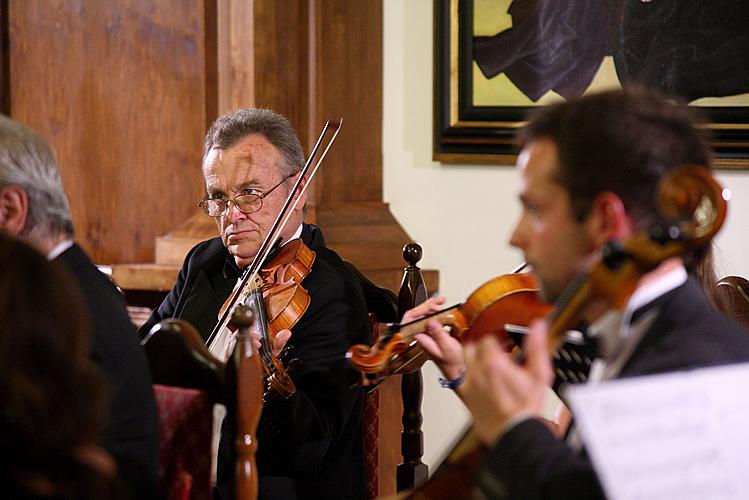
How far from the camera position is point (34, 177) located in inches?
62.1

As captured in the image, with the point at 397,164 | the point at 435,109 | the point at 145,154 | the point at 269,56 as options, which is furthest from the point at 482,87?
the point at 145,154

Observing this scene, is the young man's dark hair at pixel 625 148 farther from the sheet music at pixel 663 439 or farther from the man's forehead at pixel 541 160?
the sheet music at pixel 663 439

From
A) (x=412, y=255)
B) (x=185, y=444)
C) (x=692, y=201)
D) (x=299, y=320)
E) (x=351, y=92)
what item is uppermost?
(x=351, y=92)

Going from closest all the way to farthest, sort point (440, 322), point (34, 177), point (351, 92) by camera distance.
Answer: point (34, 177)
point (440, 322)
point (351, 92)

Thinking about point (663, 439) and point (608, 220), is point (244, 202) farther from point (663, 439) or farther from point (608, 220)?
point (663, 439)

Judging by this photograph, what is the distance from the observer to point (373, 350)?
183 centimetres

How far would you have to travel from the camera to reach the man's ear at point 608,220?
3.97 ft

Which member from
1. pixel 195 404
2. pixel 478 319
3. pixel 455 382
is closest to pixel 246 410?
pixel 195 404

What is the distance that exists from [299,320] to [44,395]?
1121mm

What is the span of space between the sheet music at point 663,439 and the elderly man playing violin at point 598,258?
104mm

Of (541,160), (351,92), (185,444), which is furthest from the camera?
(351,92)

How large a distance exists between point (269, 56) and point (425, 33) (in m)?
0.48

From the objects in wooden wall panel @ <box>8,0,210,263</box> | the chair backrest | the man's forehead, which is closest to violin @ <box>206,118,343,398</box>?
the chair backrest

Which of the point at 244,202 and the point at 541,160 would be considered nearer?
the point at 541,160
